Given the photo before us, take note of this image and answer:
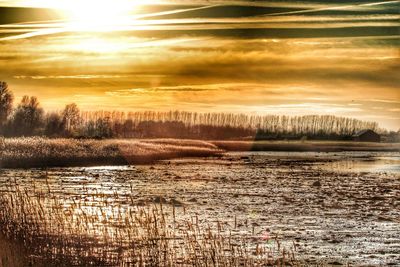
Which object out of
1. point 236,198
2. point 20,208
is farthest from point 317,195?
point 20,208

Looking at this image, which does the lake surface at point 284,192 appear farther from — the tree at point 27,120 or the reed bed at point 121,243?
the tree at point 27,120

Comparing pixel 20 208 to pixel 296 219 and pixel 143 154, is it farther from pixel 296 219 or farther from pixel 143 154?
pixel 143 154

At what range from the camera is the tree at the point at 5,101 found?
49.1 feet

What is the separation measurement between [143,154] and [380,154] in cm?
657

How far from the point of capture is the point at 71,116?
1505 centimetres

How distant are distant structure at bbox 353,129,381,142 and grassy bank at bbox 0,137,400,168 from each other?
30cm

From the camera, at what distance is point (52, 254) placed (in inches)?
396

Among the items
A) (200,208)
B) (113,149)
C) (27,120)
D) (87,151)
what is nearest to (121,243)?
(200,208)

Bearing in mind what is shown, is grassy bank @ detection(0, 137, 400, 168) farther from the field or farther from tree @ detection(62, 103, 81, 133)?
tree @ detection(62, 103, 81, 133)

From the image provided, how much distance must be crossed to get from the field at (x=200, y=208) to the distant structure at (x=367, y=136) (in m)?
1.15

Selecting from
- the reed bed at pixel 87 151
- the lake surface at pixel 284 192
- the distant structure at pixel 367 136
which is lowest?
the lake surface at pixel 284 192

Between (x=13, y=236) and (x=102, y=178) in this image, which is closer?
(x=13, y=236)

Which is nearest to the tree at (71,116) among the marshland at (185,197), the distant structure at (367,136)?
the marshland at (185,197)

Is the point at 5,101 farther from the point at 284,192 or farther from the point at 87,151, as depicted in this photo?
the point at 284,192
